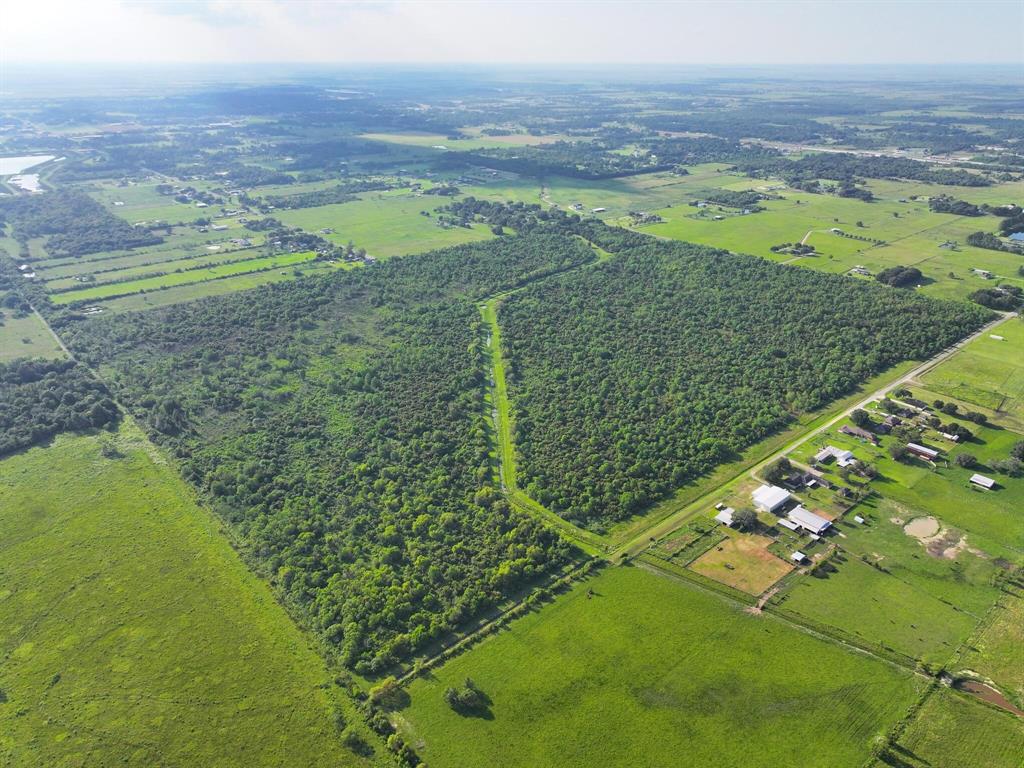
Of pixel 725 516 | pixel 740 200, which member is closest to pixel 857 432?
pixel 725 516

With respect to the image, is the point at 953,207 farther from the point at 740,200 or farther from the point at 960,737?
the point at 960,737

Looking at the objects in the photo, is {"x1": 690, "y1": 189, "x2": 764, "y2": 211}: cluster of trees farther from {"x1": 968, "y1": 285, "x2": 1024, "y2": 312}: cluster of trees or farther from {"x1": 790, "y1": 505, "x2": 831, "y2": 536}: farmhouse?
{"x1": 790, "y1": 505, "x2": 831, "y2": 536}: farmhouse

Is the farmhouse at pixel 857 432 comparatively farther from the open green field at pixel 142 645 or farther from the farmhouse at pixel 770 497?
the open green field at pixel 142 645

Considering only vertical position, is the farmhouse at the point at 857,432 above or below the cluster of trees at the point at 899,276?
below

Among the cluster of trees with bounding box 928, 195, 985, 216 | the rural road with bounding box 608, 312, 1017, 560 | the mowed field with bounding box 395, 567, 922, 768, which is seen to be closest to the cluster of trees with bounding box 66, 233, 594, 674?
the mowed field with bounding box 395, 567, 922, 768

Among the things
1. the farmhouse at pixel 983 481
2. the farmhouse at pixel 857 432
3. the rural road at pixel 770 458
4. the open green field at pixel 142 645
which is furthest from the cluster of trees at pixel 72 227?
the farmhouse at pixel 983 481
